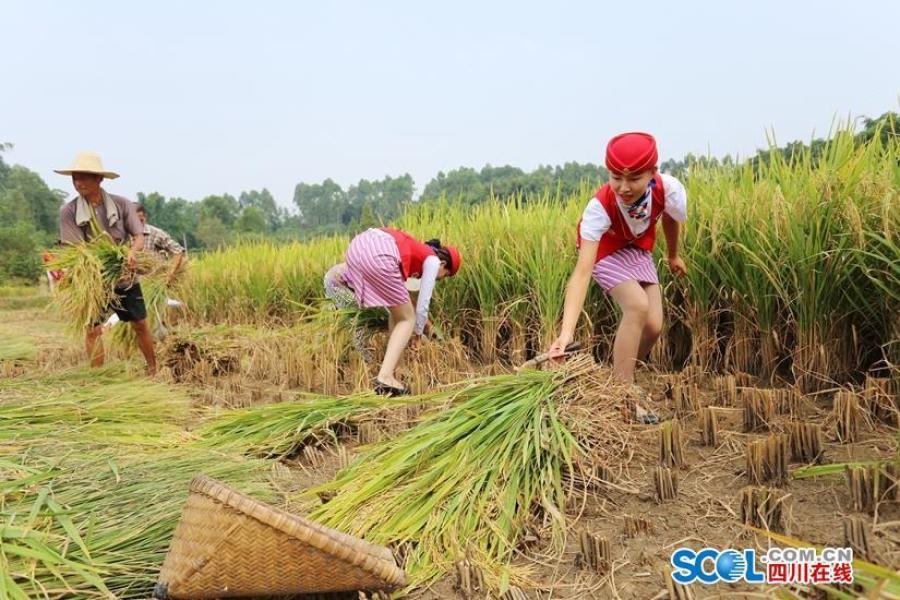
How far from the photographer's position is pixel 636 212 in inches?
92.7

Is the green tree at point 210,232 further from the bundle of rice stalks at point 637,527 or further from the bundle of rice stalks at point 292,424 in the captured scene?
the bundle of rice stalks at point 637,527

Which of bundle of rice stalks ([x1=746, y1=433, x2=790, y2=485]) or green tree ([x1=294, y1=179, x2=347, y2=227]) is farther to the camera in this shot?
green tree ([x1=294, y1=179, x2=347, y2=227])

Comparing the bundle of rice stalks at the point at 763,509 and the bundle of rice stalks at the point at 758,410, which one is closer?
the bundle of rice stalks at the point at 763,509

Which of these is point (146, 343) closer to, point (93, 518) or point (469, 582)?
point (93, 518)

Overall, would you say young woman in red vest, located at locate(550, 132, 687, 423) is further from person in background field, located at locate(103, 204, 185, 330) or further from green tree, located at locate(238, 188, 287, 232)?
green tree, located at locate(238, 188, 287, 232)

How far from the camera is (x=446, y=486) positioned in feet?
5.40

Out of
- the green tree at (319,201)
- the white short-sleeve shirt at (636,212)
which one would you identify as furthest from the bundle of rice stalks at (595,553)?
the green tree at (319,201)

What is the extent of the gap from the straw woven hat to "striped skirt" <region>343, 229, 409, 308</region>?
1674mm

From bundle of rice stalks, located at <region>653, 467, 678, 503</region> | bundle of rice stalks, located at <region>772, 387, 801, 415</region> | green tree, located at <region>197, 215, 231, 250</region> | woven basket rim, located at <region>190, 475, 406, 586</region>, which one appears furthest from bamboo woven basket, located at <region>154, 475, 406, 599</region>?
green tree, located at <region>197, 215, 231, 250</region>

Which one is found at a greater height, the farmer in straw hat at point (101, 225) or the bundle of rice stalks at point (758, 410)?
the farmer in straw hat at point (101, 225)

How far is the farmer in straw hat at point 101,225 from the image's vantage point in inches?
145

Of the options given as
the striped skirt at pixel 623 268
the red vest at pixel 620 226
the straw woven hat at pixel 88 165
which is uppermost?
the straw woven hat at pixel 88 165

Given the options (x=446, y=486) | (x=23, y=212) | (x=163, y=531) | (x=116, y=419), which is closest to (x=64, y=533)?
(x=163, y=531)

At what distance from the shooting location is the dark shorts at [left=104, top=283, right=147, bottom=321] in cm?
369
